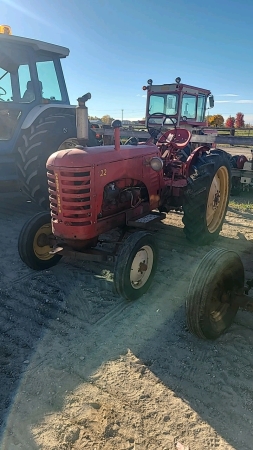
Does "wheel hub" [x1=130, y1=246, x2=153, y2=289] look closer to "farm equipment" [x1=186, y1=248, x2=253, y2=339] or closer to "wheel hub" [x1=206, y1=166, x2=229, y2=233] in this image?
"farm equipment" [x1=186, y1=248, x2=253, y2=339]

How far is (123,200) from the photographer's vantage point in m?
3.60

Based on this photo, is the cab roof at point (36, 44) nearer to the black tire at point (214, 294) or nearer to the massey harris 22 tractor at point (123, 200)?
the massey harris 22 tractor at point (123, 200)

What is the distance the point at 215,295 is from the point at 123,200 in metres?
1.50

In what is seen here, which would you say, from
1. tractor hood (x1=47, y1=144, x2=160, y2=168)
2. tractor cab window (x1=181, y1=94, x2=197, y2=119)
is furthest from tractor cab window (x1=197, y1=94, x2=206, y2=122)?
tractor hood (x1=47, y1=144, x2=160, y2=168)

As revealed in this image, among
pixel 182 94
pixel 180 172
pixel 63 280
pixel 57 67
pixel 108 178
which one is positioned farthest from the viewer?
pixel 182 94

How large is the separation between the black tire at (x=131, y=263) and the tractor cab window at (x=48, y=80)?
387cm

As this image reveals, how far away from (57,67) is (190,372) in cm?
555

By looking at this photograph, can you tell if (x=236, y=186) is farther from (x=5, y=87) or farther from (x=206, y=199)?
(x=5, y=87)

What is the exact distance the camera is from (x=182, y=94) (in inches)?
380

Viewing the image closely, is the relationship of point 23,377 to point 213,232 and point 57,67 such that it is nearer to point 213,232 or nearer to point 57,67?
point 213,232

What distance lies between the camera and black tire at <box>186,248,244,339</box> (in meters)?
2.38

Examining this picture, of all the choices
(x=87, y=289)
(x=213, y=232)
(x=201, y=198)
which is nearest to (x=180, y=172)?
(x=201, y=198)

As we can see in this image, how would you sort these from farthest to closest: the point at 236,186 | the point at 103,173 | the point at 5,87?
the point at 236,186 < the point at 5,87 < the point at 103,173

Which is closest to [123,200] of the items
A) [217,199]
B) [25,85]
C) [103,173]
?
[103,173]
